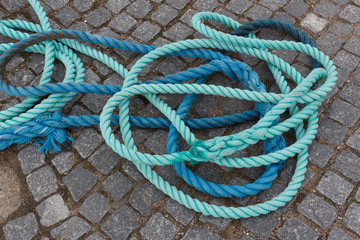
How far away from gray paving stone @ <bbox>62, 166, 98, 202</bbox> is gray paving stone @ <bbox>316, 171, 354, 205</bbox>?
117 centimetres

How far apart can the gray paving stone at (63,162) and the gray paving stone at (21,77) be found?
0.60 metres

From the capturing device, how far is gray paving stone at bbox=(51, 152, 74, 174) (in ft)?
6.25

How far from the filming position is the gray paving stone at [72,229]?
1.72 m

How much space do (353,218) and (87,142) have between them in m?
1.42

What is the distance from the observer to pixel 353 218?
1692 millimetres

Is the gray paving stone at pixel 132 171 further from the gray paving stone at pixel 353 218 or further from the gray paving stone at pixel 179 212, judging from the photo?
the gray paving stone at pixel 353 218

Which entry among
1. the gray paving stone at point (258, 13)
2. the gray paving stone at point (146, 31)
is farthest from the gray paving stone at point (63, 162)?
the gray paving stone at point (258, 13)

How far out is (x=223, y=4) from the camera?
101 inches

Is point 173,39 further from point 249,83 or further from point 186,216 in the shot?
point 186,216

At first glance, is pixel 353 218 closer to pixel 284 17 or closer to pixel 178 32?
pixel 284 17

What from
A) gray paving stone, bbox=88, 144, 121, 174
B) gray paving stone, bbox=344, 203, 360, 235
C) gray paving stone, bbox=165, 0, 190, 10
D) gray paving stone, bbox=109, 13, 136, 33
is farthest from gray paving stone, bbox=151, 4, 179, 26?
gray paving stone, bbox=344, 203, 360, 235

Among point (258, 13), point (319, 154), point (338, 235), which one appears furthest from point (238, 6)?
point (338, 235)

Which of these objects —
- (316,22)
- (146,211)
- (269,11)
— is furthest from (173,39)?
(146,211)

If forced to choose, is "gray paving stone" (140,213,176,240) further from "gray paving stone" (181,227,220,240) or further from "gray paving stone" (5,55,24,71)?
"gray paving stone" (5,55,24,71)
